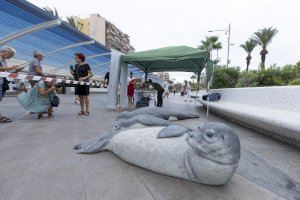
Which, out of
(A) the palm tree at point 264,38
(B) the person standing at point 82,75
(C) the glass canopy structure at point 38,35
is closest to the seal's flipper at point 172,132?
(B) the person standing at point 82,75

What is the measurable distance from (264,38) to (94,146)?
41003 mm

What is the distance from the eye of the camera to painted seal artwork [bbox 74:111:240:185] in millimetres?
2281

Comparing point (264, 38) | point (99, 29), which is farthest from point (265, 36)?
point (99, 29)

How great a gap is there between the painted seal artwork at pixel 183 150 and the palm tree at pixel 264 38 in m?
39.7

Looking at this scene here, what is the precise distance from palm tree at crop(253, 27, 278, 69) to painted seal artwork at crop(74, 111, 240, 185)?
1561 inches

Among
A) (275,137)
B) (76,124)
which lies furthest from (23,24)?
(275,137)

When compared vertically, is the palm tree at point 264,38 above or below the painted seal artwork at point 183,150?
above

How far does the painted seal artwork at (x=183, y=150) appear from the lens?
7.48ft

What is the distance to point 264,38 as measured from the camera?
38.5 m

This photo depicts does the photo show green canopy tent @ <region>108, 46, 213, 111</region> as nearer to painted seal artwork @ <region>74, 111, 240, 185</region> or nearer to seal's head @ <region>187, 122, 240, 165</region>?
painted seal artwork @ <region>74, 111, 240, 185</region>

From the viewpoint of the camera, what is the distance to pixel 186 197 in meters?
2.24

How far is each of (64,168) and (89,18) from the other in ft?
286

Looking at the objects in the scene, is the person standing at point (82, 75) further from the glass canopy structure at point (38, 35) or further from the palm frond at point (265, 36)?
the palm frond at point (265, 36)

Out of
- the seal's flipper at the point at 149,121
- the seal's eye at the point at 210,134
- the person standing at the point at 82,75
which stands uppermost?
the person standing at the point at 82,75
